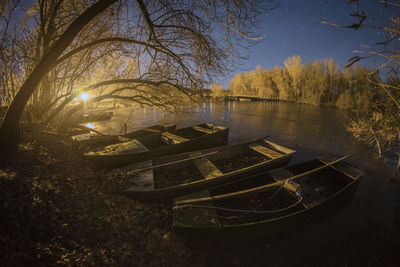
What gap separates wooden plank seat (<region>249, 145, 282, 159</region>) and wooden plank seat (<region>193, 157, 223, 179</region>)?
128 inches

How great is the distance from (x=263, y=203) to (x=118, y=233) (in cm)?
444

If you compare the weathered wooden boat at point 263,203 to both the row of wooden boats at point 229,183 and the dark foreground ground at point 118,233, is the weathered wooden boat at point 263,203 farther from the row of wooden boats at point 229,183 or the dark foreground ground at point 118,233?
the dark foreground ground at point 118,233

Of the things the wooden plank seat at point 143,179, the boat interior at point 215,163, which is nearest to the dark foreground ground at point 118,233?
the wooden plank seat at point 143,179

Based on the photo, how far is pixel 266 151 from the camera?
942cm

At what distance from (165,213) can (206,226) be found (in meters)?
1.95

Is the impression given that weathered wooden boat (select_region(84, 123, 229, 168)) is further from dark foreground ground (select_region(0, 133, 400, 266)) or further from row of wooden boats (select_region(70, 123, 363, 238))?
dark foreground ground (select_region(0, 133, 400, 266))

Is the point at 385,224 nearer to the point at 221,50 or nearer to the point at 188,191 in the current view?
the point at 188,191

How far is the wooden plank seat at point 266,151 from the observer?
8.84m

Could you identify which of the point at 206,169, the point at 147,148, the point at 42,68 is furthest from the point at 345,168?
the point at 42,68

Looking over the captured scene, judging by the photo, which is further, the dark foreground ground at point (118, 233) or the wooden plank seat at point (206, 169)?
the wooden plank seat at point (206, 169)

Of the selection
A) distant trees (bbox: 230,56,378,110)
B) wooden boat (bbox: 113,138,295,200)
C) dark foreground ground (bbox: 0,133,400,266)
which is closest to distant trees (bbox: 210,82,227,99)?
wooden boat (bbox: 113,138,295,200)

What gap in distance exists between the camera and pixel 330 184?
7.45 metres

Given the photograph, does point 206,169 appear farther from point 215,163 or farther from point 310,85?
point 310,85

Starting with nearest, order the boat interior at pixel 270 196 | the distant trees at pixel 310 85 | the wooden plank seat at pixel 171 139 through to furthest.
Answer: the boat interior at pixel 270 196 → the wooden plank seat at pixel 171 139 → the distant trees at pixel 310 85
